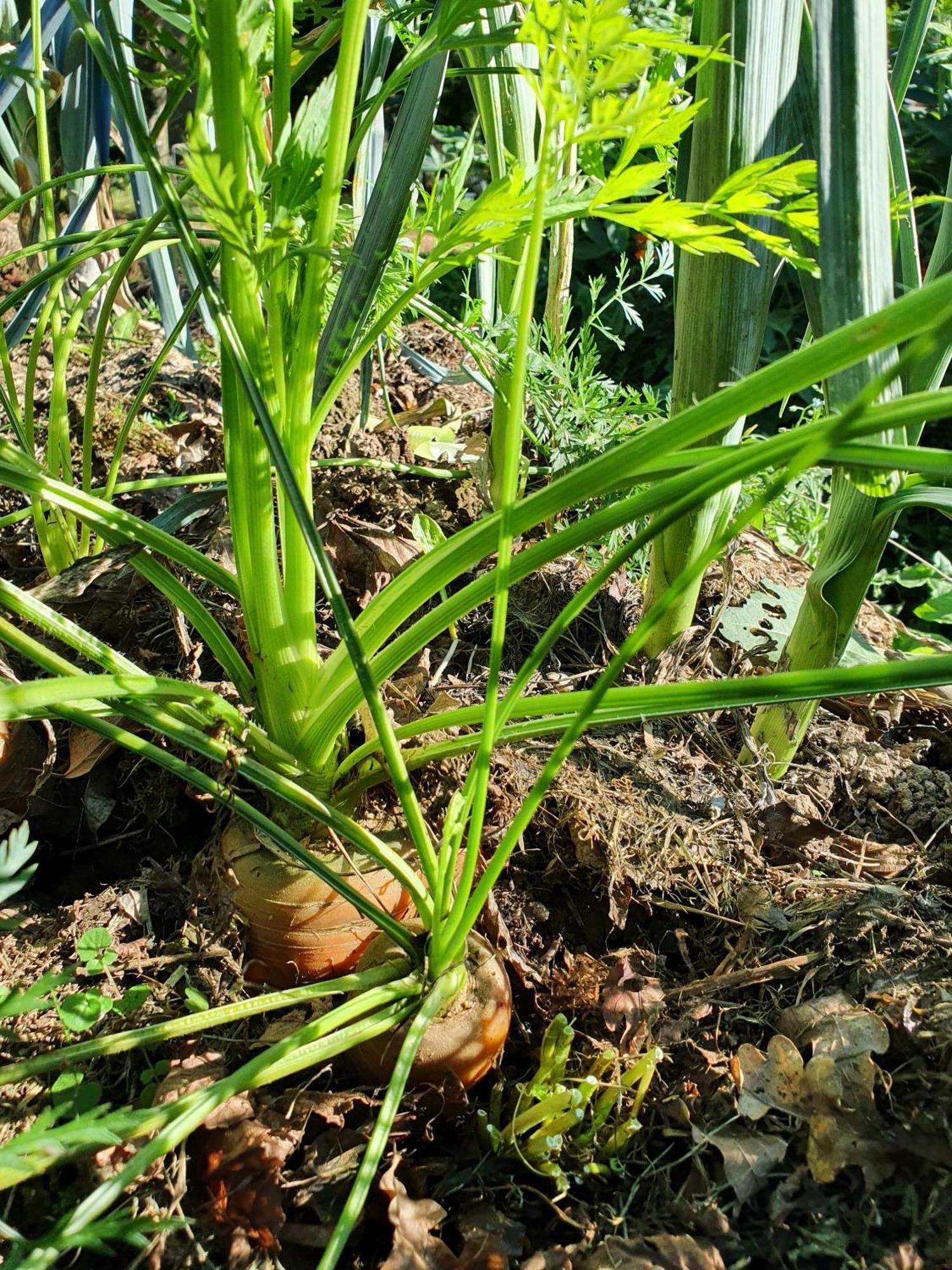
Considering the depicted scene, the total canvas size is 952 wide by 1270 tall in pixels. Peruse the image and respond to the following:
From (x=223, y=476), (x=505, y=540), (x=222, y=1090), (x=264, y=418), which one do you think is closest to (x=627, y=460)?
(x=505, y=540)

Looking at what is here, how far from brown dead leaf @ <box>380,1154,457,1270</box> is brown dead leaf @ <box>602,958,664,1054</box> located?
0.19 metres

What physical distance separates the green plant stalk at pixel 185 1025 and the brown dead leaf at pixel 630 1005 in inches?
7.2

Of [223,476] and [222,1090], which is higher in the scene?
[223,476]

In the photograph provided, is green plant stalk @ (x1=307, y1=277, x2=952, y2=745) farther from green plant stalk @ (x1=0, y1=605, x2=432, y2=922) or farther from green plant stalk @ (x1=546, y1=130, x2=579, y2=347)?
green plant stalk @ (x1=546, y1=130, x2=579, y2=347)

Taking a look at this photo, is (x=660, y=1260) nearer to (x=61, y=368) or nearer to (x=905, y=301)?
(x=905, y=301)

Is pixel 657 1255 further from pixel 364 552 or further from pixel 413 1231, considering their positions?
pixel 364 552

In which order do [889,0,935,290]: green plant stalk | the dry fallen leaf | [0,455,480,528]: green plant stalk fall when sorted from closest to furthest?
1. the dry fallen leaf
2. [889,0,935,290]: green plant stalk
3. [0,455,480,528]: green plant stalk

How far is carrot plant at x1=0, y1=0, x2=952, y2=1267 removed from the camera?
49 cm

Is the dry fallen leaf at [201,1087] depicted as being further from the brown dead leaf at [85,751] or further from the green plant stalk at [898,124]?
the green plant stalk at [898,124]

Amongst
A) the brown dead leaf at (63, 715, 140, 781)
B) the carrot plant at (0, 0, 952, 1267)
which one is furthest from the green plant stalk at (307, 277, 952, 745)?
the brown dead leaf at (63, 715, 140, 781)

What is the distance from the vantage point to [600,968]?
80 cm

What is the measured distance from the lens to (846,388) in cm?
65

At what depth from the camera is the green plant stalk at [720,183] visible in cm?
73

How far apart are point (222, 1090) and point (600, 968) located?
35cm
